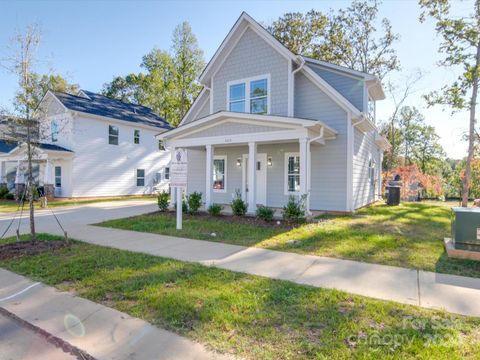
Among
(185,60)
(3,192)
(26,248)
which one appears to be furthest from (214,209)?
(185,60)

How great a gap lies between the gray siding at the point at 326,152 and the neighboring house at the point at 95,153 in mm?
13510

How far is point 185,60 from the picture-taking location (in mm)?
30531

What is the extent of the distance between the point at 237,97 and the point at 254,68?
144 centimetres

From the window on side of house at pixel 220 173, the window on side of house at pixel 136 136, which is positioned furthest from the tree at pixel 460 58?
the window on side of house at pixel 136 136

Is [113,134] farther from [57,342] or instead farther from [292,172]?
[57,342]

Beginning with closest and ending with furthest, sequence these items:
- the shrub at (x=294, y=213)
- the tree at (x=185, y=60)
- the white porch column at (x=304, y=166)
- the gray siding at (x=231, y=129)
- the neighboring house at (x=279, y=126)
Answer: the shrub at (x=294, y=213) → the white porch column at (x=304, y=166) → the gray siding at (x=231, y=129) → the neighboring house at (x=279, y=126) → the tree at (x=185, y=60)

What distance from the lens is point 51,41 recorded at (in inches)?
290

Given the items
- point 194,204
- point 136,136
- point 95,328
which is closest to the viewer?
point 95,328

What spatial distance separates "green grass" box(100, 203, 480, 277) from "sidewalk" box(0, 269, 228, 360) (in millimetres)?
3852

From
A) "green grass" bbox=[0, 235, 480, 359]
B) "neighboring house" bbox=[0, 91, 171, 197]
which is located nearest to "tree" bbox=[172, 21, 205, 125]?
"neighboring house" bbox=[0, 91, 171, 197]

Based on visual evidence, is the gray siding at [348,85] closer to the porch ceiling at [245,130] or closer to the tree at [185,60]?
the porch ceiling at [245,130]

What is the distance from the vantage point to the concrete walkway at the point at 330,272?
12.9ft

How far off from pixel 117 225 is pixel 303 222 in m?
6.15

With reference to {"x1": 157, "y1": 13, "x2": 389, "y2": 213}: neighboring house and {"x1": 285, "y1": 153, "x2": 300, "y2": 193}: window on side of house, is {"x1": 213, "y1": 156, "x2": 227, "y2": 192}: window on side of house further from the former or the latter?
{"x1": 285, "y1": 153, "x2": 300, "y2": 193}: window on side of house
